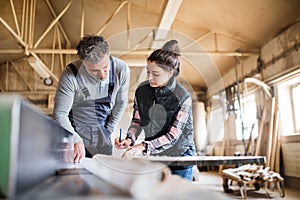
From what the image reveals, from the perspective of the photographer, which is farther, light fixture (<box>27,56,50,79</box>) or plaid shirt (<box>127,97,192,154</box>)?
light fixture (<box>27,56,50,79</box>)

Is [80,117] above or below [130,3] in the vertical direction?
below

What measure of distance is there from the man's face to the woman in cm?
20

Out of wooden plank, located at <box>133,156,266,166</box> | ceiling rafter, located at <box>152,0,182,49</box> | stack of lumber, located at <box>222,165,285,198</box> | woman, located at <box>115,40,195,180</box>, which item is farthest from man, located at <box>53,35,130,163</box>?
stack of lumber, located at <box>222,165,285,198</box>

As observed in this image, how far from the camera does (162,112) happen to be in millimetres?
1519

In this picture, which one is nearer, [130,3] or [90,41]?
[90,41]

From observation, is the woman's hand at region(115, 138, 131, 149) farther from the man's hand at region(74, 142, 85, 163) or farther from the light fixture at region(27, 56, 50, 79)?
the light fixture at region(27, 56, 50, 79)

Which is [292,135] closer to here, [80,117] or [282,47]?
[282,47]

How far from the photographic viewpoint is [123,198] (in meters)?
0.42

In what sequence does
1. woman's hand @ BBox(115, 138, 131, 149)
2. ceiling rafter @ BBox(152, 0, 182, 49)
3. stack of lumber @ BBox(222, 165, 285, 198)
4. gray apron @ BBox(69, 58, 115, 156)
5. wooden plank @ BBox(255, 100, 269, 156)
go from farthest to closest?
wooden plank @ BBox(255, 100, 269, 156) < stack of lumber @ BBox(222, 165, 285, 198) < ceiling rafter @ BBox(152, 0, 182, 49) < gray apron @ BBox(69, 58, 115, 156) < woman's hand @ BBox(115, 138, 131, 149)

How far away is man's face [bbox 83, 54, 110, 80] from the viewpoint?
57.5 inches

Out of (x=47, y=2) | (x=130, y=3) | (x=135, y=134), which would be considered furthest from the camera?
(x=47, y=2)

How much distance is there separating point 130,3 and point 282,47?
2455 millimetres

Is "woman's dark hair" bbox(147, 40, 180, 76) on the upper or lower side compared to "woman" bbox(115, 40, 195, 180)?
upper

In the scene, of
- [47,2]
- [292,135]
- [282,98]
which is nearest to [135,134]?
[292,135]
